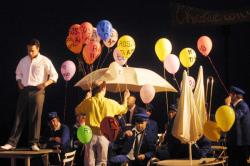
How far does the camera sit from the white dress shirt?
732 centimetres

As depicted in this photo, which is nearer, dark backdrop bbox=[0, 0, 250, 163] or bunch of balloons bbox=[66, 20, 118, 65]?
bunch of balloons bbox=[66, 20, 118, 65]

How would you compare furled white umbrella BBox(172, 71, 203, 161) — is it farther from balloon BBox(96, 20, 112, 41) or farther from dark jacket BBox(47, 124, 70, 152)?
dark jacket BBox(47, 124, 70, 152)

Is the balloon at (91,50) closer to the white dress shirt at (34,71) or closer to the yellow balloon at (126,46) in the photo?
the yellow balloon at (126,46)

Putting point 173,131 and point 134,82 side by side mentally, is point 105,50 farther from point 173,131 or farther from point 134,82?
point 173,131

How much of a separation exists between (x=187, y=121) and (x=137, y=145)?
118 centimetres

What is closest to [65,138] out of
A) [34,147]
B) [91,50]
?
[34,147]

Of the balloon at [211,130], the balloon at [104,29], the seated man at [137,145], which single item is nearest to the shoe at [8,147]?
the seated man at [137,145]

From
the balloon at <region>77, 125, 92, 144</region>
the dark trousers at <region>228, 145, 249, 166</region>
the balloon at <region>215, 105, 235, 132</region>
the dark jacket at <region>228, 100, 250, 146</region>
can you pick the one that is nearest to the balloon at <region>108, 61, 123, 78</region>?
the balloon at <region>77, 125, 92, 144</region>

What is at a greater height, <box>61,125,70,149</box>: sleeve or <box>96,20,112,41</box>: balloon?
<box>96,20,112,41</box>: balloon

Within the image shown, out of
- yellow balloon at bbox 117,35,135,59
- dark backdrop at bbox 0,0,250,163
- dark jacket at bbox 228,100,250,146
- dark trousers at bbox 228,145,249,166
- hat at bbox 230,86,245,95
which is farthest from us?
dark backdrop at bbox 0,0,250,163

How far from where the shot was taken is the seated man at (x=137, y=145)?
7242 millimetres

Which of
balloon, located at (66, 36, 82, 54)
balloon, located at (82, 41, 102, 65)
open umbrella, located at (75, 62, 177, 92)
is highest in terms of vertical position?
balloon, located at (66, 36, 82, 54)

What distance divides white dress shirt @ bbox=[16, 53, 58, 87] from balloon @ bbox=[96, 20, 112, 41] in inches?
50.8

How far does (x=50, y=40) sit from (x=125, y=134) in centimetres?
381
